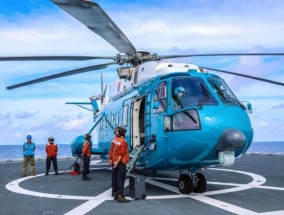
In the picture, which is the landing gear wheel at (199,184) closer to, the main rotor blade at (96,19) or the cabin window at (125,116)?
the cabin window at (125,116)

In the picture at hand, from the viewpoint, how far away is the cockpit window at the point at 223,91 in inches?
362

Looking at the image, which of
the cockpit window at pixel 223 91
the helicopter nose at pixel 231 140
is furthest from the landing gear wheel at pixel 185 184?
the cockpit window at pixel 223 91

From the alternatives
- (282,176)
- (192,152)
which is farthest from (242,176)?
(192,152)

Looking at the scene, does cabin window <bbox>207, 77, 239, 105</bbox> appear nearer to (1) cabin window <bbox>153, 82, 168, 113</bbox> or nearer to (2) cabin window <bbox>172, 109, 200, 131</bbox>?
(2) cabin window <bbox>172, 109, 200, 131</bbox>

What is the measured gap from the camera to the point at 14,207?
27.0ft

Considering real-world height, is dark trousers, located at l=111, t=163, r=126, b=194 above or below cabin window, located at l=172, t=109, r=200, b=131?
below

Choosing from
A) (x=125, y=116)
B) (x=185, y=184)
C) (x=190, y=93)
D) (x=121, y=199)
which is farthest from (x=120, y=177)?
(x=125, y=116)

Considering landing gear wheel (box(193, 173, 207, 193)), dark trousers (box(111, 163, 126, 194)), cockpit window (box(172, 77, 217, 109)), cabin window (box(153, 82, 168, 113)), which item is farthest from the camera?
landing gear wheel (box(193, 173, 207, 193))

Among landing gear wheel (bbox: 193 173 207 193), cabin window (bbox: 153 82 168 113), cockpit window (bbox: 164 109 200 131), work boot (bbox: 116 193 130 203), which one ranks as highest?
cabin window (bbox: 153 82 168 113)

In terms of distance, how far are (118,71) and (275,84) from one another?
5085 mm

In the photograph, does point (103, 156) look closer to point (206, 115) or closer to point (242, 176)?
point (242, 176)

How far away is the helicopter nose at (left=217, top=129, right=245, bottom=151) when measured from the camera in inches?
322

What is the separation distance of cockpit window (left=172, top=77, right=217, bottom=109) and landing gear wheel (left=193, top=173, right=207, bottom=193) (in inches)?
85.7

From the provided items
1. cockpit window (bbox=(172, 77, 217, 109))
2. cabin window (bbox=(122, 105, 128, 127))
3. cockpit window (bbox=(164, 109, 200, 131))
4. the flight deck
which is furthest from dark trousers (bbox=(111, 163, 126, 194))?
cabin window (bbox=(122, 105, 128, 127))
